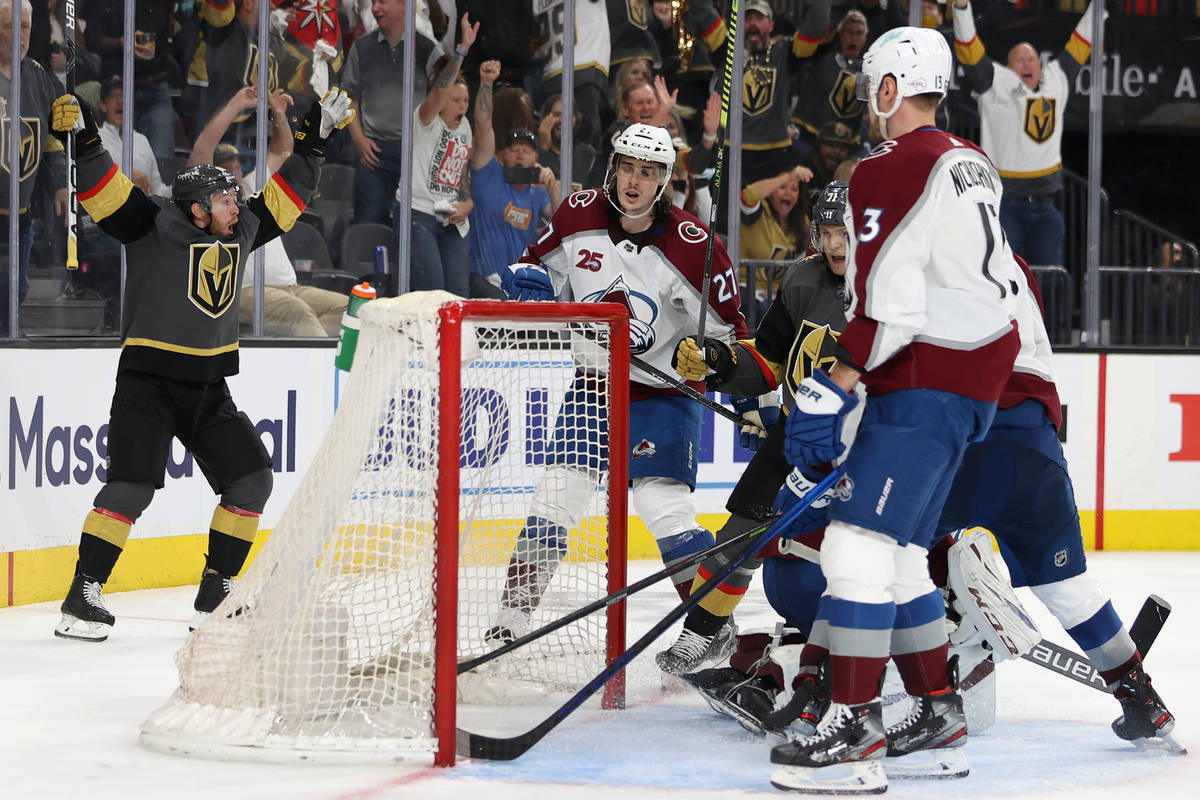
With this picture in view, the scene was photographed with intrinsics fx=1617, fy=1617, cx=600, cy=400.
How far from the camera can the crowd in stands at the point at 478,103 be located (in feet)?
18.2

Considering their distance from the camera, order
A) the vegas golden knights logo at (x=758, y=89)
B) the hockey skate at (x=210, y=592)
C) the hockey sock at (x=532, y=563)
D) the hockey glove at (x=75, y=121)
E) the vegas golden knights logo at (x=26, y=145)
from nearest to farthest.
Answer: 1. the hockey sock at (x=532, y=563)
2. the hockey glove at (x=75, y=121)
3. the hockey skate at (x=210, y=592)
4. the vegas golden knights logo at (x=26, y=145)
5. the vegas golden knights logo at (x=758, y=89)

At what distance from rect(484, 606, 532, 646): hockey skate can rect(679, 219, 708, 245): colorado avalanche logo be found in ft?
2.95

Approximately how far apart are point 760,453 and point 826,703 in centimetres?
67

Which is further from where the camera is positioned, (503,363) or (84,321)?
(84,321)

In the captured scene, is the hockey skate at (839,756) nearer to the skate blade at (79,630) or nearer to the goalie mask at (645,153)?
the goalie mask at (645,153)

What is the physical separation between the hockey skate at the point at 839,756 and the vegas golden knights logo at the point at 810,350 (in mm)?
845

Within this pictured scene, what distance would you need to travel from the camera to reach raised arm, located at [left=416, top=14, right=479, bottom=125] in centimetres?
617

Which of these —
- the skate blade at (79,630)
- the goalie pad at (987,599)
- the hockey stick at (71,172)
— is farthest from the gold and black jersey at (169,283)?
the goalie pad at (987,599)

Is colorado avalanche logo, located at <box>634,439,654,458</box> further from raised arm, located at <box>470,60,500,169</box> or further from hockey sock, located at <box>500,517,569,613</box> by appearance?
raised arm, located at <box>470,60,500,169</box>

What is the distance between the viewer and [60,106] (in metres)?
3.85

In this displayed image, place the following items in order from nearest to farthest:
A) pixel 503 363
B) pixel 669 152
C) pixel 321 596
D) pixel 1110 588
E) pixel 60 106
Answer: pixel 321 596, pixel 503 363, pixel 669 152, pixel 60 106, pixel 1110 588

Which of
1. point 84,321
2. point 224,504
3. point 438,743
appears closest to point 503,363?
point 438,743

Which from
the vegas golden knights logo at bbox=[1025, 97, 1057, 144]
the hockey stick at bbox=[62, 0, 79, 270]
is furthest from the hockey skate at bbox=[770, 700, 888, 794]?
the vegas golden knights logo at bbox=[1025, 97, 1057, 144]

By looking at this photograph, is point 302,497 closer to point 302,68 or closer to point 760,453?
point 760,453
